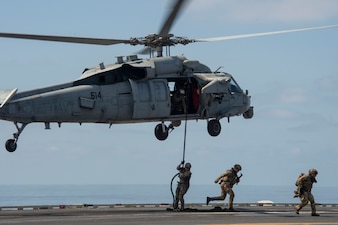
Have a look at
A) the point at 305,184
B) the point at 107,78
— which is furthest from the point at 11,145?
the point at 305,184

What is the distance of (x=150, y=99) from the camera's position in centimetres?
3600

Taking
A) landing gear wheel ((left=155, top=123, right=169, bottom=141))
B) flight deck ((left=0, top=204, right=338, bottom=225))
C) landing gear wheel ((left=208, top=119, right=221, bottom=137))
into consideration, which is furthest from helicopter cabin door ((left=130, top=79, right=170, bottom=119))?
flight deck ((left=0, top=204, right=338, bottom=225))

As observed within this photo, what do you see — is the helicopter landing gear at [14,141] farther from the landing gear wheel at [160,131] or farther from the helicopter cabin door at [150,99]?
the landing gear wheel at [160,131]

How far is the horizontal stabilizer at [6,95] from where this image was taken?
3122 cm

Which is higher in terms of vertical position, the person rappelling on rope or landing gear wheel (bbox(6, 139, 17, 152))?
landing gear wheel (bbox(6, 139, 17, 152))

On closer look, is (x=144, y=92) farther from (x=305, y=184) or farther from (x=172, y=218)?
(x=172, y=218)

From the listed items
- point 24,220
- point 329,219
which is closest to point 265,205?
point 329,219

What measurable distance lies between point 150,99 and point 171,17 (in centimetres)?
499

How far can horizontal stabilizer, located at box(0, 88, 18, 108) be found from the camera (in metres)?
31.2

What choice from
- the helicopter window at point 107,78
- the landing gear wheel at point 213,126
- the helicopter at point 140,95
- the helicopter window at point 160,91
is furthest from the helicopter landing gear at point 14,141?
the landing gear wheel at point 213,126

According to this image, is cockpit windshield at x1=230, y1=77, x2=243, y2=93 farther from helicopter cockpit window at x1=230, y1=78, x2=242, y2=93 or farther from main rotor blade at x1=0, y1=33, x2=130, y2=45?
main rotor blade at x1=0, y1=33, x2=130, y2=45

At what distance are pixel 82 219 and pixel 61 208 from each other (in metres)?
8.01

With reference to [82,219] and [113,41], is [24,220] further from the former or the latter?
[113,41]

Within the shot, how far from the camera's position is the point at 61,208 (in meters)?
34.5
